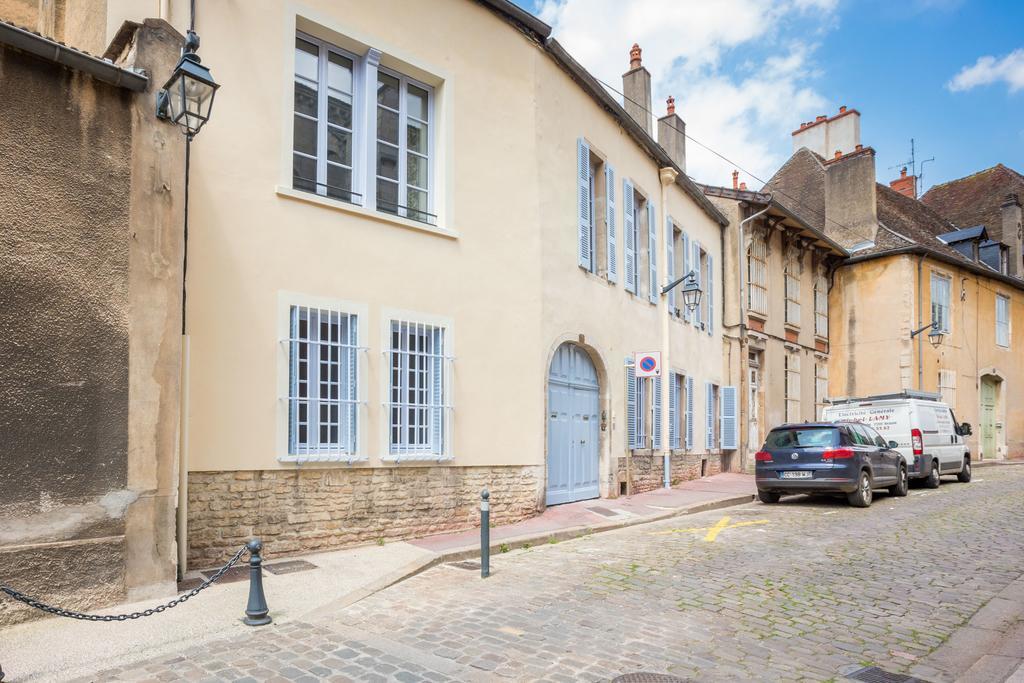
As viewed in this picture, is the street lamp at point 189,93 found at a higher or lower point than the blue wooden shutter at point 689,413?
higher

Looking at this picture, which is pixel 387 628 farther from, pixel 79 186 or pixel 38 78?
pixel 38 78

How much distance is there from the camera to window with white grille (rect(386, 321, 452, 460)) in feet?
29.9

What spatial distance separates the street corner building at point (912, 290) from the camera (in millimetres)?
24766

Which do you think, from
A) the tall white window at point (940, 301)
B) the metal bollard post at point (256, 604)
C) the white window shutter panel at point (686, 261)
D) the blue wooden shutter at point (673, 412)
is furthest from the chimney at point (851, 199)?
the metal bollard post at point (256, 604)

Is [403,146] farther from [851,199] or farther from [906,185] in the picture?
[906,185]

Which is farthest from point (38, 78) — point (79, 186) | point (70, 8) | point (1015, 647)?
point (1015, 647)

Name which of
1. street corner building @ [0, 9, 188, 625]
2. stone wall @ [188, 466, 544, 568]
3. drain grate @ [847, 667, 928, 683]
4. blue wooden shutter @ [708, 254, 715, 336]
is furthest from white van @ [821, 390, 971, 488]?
street corner building @ [0, 9, 188, 625]

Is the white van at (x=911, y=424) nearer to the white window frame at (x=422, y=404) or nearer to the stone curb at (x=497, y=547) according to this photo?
the stone curb at (x=497, y=547)

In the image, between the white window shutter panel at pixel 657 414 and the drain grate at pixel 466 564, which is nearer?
the drain grate at pixel 466 564

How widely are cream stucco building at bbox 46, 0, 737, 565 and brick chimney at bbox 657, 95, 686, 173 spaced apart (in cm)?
716

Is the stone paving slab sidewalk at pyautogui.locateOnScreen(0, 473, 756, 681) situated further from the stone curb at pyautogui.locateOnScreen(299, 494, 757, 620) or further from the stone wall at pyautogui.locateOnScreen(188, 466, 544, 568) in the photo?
the stone wall at pyautogui.locateOnScreen(188, 466, 544, 568)

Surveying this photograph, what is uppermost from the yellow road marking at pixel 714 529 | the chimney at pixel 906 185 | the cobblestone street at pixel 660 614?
the chimney at pixel 906 185

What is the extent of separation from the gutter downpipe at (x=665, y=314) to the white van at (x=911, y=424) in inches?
141

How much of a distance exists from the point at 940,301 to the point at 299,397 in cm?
2423
